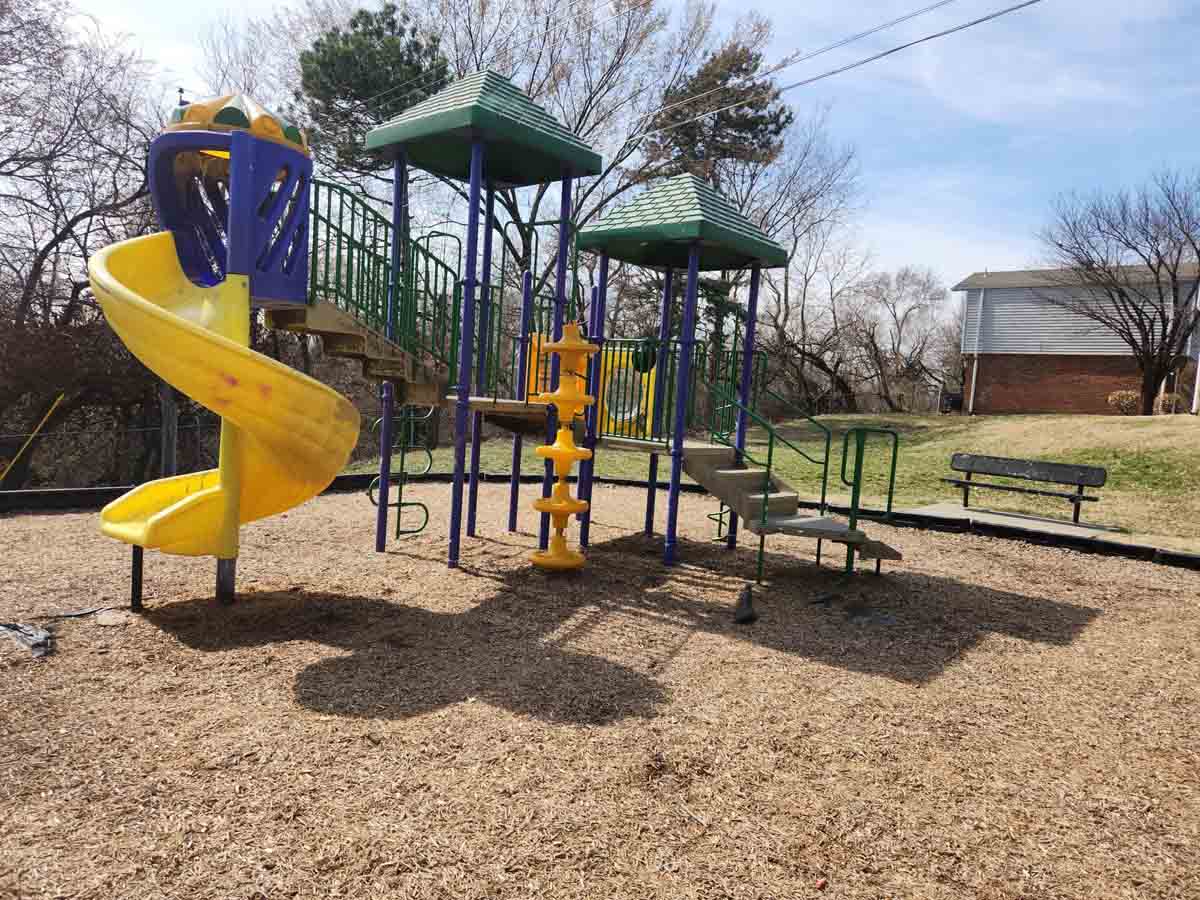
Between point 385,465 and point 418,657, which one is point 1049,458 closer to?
point 385,465

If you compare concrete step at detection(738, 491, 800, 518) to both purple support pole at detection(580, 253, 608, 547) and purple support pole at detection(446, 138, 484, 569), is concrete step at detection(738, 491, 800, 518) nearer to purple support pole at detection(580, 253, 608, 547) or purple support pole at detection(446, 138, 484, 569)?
purple support pole at detection(580, 253, 608, 547)

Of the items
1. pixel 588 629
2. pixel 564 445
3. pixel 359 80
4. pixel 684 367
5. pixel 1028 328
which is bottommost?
pixel 588 629

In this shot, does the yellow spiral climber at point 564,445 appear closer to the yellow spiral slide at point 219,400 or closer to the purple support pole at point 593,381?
the purple support pole at point 593,381

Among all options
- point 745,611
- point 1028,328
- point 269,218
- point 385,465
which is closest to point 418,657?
point 745,611

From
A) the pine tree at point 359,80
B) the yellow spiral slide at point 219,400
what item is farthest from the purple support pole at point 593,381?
the pine tree at point 359,80

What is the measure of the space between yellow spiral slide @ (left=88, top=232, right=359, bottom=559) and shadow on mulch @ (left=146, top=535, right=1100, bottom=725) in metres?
0.62

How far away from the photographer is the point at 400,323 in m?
6.47

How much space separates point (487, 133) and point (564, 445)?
96.1 inches

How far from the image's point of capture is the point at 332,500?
30.8ft

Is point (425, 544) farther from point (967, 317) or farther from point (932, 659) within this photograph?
point (967, 317)

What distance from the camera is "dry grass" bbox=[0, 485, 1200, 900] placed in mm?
2369

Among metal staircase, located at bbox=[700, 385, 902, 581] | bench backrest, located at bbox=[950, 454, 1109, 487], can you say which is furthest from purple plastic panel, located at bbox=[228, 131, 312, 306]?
bench backrest, located at bbox=[950, 454, 1109, 487]

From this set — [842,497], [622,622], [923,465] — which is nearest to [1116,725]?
[622,622]

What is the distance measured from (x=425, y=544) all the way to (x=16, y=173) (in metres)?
12.3
